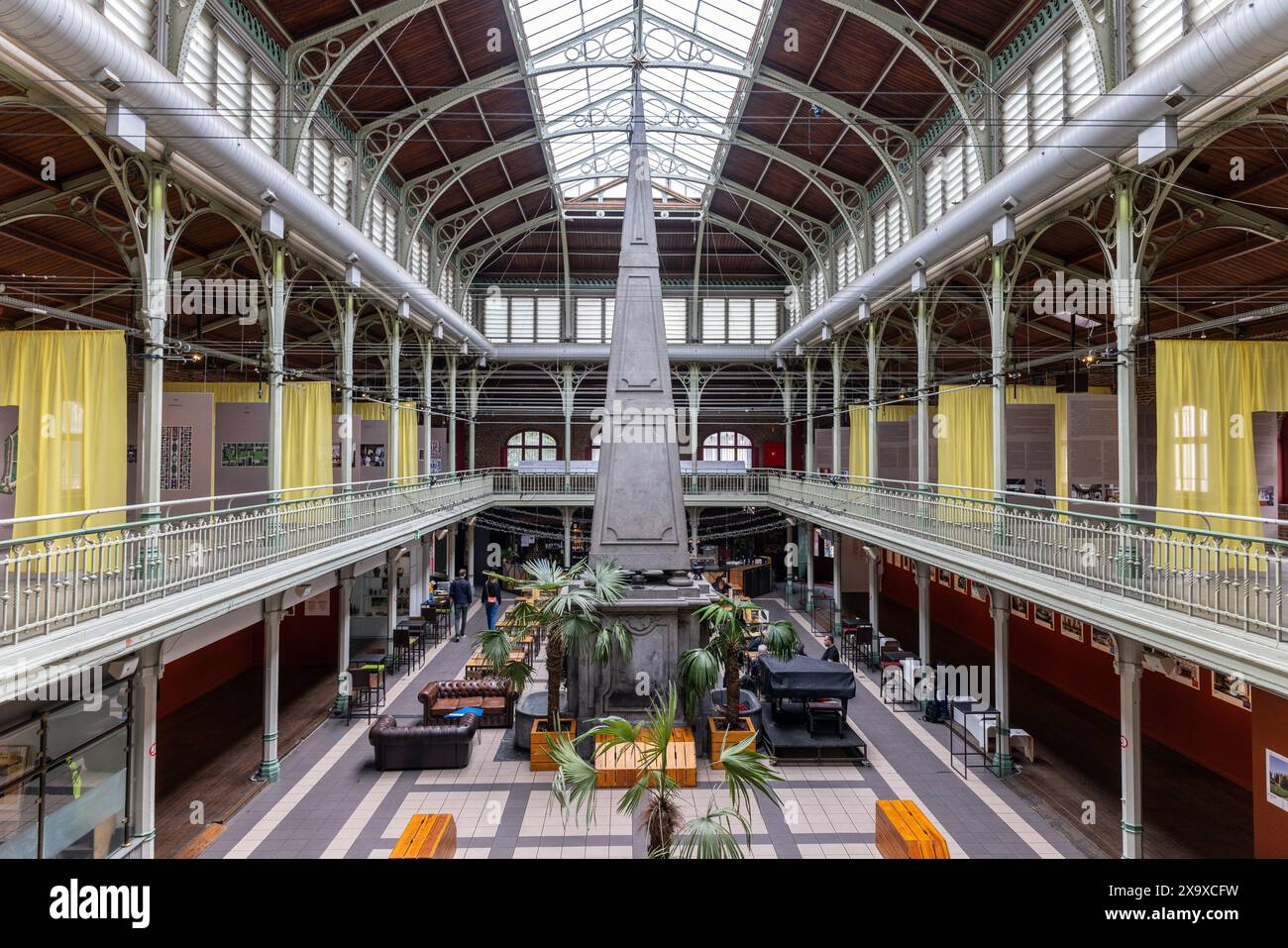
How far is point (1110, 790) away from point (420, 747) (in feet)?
38.5

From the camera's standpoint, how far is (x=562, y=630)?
12.8 meters

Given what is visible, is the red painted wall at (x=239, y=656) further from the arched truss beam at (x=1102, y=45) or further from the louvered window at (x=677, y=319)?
the arched truss beam at (x=1102, y=45)

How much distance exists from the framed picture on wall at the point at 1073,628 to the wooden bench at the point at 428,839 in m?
14.4

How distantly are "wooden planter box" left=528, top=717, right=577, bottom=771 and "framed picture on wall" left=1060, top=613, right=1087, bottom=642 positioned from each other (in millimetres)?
11551

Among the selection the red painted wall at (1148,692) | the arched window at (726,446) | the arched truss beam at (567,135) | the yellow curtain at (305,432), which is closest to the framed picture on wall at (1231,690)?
the red painted wall at (1148,692)

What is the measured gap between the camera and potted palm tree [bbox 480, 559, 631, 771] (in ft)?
41.6

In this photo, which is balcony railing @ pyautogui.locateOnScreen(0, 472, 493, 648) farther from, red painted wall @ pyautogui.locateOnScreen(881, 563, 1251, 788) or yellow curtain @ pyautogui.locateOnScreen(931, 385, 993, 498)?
red painted wall @ pyautogui.locateOnScreen(881, 563, 1251, 788)

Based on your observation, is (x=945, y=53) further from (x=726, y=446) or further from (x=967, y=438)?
(x=726, y=446)

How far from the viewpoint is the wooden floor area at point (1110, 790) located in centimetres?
1088

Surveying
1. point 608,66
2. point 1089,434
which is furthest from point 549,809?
point 608,66

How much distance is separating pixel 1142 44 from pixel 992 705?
1245 cm

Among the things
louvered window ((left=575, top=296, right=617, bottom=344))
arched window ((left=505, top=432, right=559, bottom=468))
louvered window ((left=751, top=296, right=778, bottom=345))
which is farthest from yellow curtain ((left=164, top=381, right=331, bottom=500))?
louvered window ((left=751, top=296, right=778, bottom=345))

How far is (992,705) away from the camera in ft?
54.3

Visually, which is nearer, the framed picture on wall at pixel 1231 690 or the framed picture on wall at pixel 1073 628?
the framed picture on wall at pixel 1231 690
